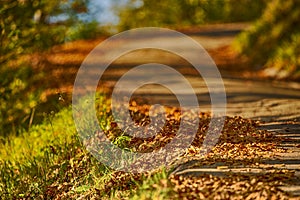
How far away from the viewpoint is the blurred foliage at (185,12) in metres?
25.5

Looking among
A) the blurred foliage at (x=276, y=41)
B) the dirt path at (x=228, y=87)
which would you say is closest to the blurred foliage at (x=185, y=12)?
the dirt path at (x=228, y=87)

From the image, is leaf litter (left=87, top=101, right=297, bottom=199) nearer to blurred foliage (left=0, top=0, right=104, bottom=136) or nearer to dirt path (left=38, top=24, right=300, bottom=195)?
dirt path (left=38, top=24, right=300, bottom=195)

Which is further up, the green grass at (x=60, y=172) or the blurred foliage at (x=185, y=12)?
the blurred foliage at (x=185, y=12)

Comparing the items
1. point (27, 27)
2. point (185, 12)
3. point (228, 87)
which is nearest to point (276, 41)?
point (228, 87)

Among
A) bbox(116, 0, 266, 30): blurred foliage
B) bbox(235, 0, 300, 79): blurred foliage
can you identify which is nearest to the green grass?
bbox(235, 0, 300, 79): blurred foliage

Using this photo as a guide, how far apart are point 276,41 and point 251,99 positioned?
6.05m

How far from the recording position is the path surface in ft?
18.6

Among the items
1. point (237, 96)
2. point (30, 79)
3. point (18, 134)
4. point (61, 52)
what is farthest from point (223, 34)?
point (18, 134)

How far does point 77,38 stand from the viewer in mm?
16078

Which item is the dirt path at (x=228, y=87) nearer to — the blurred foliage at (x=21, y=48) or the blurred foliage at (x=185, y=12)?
the blurred foliage at (x=21, y=48)

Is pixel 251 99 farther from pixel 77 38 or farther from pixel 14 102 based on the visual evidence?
pixel 77 38

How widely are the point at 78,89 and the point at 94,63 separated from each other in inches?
162

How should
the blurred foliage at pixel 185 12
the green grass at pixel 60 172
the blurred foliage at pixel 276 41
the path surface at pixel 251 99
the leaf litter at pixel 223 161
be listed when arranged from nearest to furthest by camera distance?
1. the leaf litter at pixel 223 161
2. the green grass at pixel 60 172
3. the path surface at pixel 251 99
4. the blurred foliage at pixel 276 41
5. the blurred foliage at pixel 185 12

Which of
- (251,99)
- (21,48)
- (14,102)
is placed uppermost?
(21,48)
